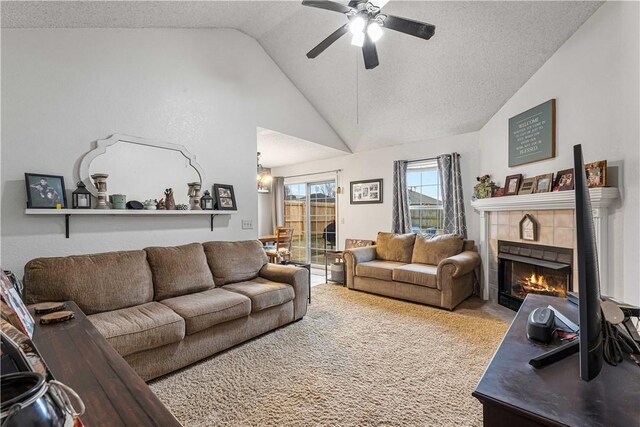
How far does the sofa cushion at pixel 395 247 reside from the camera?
4.45 meters

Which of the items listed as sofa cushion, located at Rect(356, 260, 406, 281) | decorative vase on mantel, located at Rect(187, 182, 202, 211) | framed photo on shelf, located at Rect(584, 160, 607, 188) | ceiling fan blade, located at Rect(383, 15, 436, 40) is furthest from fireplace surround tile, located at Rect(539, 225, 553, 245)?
decorative vase on mantel, located at Rect(187, 182, 202, 211)

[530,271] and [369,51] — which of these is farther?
[530,271]

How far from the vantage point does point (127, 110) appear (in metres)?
2.84

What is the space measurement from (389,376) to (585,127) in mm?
2725

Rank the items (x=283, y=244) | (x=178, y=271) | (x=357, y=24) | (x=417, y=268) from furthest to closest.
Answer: (x=283, y=244) → (x=417, y=268) → (x=178, y=271) → (x=357, y=24)

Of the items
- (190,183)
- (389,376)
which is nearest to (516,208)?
(389,376)

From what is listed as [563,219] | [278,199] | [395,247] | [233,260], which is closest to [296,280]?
[233,260]

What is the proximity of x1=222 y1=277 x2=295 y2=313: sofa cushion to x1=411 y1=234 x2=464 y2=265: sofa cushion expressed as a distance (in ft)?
6.86

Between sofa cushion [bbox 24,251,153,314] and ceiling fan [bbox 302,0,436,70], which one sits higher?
ceiling fan [bbox 302,0,436,70]

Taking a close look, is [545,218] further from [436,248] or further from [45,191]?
[45,191]

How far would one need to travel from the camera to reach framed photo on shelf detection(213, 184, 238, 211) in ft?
11.4

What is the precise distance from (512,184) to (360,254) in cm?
218

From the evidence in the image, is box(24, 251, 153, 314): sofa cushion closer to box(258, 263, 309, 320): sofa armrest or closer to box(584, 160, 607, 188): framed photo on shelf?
box(258, 263, 309, 320): sofa armrest

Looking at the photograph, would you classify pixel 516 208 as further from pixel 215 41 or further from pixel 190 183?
pixel 215 41
